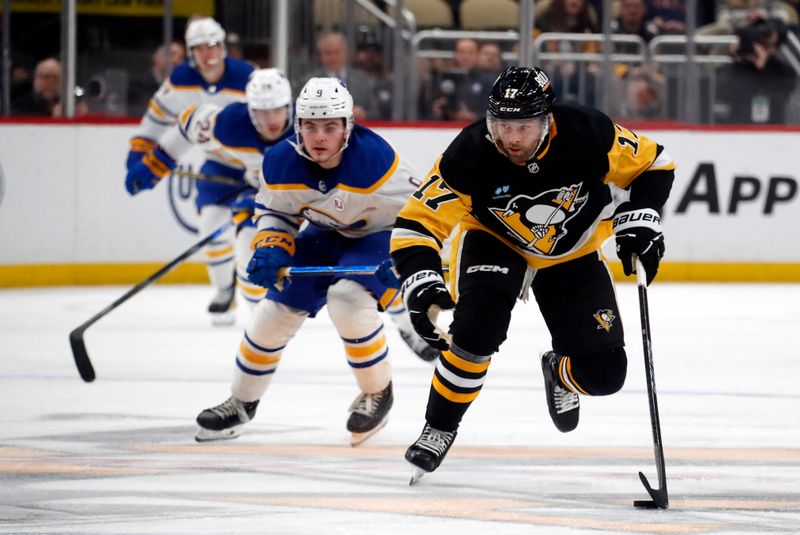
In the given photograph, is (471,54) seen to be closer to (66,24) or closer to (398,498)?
(66,24)

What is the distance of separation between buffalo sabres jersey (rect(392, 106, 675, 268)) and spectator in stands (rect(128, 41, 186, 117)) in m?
5.60

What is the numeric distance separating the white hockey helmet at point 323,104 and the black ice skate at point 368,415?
28.5 inches

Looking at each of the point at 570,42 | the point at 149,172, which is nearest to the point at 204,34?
the point at 149,172

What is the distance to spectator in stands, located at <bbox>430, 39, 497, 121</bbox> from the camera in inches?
363

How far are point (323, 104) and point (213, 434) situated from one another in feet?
3.23

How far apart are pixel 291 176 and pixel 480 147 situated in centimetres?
90

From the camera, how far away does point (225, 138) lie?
6.64 m

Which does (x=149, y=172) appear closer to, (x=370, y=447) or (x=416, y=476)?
(x=370, y=447)

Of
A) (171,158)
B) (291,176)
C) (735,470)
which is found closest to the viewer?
(735,470)

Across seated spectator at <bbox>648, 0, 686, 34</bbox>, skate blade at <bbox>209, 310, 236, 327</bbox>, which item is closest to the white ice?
skate blade at <bbox>209, 310, 236, 327</bbox>

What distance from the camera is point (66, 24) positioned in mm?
8883

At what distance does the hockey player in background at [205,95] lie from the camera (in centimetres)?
755

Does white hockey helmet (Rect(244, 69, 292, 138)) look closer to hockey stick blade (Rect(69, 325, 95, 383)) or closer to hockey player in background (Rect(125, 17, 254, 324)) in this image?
hockey stick blade (Rect(69, 325, 95, 383))

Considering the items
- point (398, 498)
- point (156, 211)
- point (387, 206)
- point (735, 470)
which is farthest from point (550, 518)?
point (156, 211)
